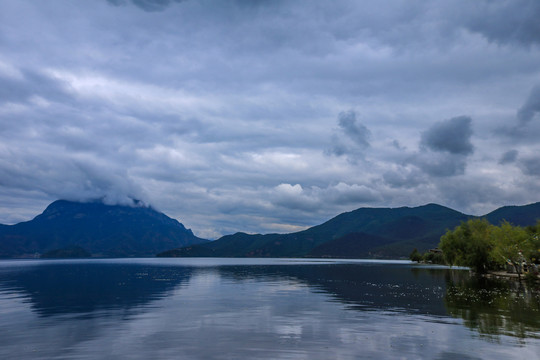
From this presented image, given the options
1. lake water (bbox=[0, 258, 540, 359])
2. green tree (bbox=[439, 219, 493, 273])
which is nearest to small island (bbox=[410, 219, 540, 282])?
green tree (bbox=[439, 219, 493, 273])

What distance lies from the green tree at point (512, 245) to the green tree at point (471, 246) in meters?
8.74

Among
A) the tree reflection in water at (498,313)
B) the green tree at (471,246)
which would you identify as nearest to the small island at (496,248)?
the green tree at (471,246)

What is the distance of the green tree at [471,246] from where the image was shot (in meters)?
123

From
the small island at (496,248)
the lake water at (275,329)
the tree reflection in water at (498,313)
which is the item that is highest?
the small island at (496,248)

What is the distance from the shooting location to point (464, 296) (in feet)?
212

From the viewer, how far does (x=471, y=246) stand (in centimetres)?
12381

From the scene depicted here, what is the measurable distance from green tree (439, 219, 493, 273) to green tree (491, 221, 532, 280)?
28.7ft

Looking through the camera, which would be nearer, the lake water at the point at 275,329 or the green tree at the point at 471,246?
the lake water at the point at 275,329

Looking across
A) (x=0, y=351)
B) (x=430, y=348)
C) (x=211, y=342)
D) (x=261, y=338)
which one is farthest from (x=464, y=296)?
(x=0, y=351)

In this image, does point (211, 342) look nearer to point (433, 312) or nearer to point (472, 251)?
point (433, 312)

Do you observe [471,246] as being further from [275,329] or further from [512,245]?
[275,329]

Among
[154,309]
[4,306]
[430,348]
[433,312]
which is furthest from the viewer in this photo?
[4,306]

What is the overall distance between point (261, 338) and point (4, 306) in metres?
47.4

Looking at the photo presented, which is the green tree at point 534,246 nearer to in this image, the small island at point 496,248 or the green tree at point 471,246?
the small island at point 496,248
